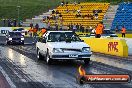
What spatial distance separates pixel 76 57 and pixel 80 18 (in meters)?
47.0

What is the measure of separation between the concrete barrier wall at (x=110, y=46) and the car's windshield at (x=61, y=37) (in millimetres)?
5226

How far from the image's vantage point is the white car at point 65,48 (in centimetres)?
1805

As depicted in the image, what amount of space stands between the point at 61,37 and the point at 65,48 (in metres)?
1.35

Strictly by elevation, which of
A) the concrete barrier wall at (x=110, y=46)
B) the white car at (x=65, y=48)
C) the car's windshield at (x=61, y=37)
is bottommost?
the concrete barrier wall at (x=110, y=46)

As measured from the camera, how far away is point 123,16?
207ft

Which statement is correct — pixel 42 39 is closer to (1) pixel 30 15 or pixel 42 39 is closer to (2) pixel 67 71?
Answer: (2) pixel 67 71

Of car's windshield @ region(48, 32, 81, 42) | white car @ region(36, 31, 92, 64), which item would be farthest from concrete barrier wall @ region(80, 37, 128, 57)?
white car @ region(36, 31, 92, 64)

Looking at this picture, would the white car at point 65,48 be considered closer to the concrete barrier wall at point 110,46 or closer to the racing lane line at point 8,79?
the racing lane line at point 8,79

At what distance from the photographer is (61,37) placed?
19.2m

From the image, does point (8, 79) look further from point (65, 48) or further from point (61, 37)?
point (61, 37)

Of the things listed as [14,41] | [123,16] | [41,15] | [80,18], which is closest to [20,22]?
[41,15]

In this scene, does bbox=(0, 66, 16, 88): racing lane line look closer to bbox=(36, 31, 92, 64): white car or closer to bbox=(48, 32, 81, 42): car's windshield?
bbox=(36, 31, 92, 64): white car

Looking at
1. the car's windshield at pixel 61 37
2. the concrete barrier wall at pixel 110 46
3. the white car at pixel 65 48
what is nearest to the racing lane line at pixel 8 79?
the white car at pixel 65 48

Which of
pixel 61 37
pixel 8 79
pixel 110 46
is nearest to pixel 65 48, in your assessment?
pixel 61 37
